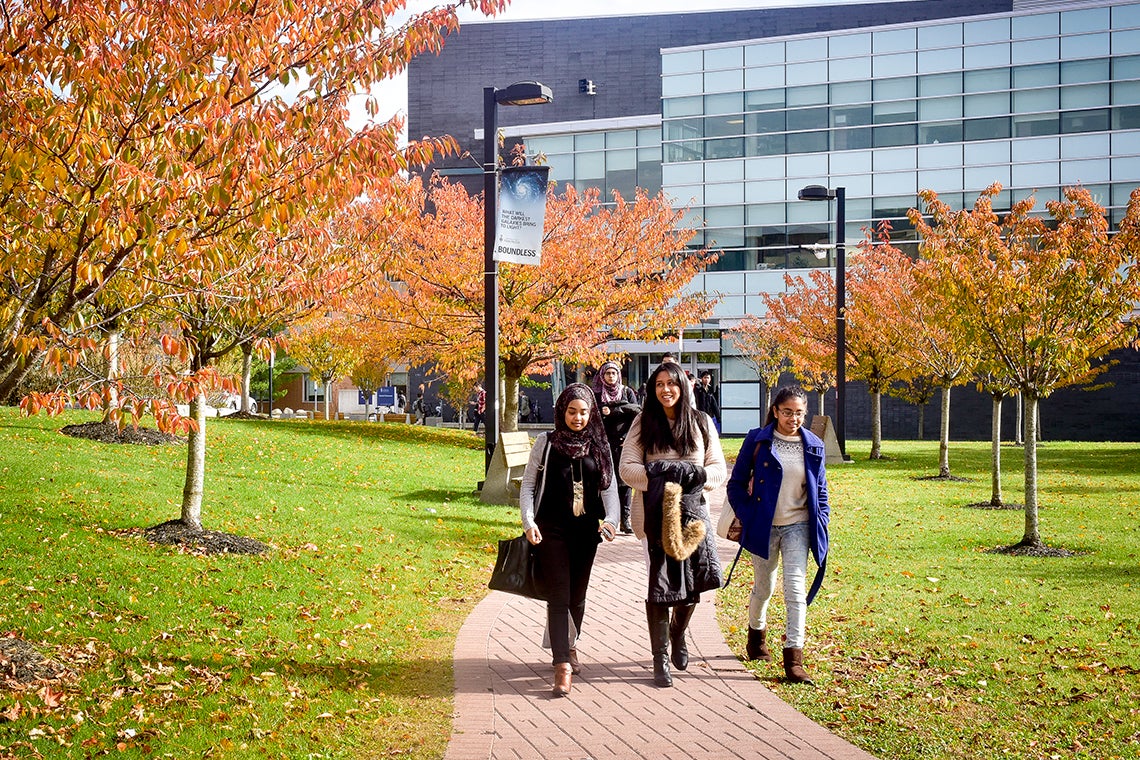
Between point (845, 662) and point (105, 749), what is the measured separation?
174 inches

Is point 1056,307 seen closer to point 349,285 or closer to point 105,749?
point 349,285

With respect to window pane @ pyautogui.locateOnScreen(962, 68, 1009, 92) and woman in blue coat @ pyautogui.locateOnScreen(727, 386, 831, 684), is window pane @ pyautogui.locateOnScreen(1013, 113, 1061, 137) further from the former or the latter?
woman in blue coat @ pyautogui.locateOnScreen(727, 386, 831, 684)

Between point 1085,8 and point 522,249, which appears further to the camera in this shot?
point 1085,8

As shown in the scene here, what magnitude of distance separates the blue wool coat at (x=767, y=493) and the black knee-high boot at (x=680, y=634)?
0.57 m

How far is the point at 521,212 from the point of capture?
42.6ft

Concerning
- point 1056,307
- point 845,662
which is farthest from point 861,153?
point 845,662

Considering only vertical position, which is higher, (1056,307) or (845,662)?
(1056,307)

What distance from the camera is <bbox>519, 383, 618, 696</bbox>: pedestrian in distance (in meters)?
6.59

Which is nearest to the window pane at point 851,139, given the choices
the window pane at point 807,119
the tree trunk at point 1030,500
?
the window pane at point 807,119

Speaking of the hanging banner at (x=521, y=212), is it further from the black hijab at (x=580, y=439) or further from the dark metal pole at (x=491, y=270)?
the black hijab at (x=580, y=439)

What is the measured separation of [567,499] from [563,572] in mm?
427

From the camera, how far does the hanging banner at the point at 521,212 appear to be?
12.9m

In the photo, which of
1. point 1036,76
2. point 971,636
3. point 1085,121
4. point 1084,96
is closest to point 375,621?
point 971,636

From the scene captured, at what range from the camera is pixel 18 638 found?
21.5 ft
